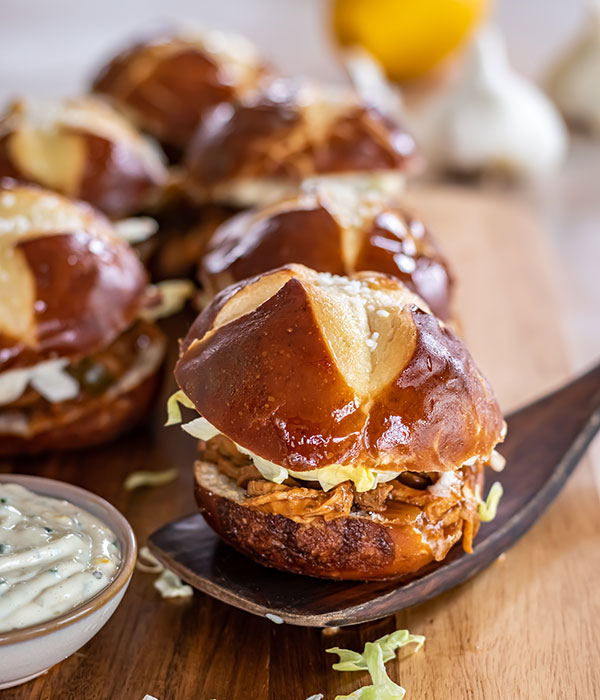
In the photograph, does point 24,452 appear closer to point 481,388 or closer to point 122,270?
point 122,270

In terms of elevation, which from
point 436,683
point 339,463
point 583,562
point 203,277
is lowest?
point 583,562

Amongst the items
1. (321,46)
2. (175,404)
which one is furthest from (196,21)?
(175,404)

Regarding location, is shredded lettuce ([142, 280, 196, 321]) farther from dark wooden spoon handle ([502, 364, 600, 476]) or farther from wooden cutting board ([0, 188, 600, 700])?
dark wooden spoon handle ([502, 364, 600, 476])

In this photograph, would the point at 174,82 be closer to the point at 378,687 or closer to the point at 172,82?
the point at 172,82

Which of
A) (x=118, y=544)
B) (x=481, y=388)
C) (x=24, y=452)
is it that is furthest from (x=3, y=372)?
(x=481, y=388)

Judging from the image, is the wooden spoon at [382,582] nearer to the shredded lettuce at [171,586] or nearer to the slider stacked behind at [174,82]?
the shredded lettuce at [171,586]

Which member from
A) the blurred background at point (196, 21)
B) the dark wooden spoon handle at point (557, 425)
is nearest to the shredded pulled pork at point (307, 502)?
Result: the dark wooden spoon handle at point (557, 425)

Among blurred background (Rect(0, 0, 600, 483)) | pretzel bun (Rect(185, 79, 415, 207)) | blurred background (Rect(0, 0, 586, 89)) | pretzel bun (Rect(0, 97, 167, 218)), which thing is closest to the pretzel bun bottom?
blurred background (Rect(0, 0, 600, 483))
